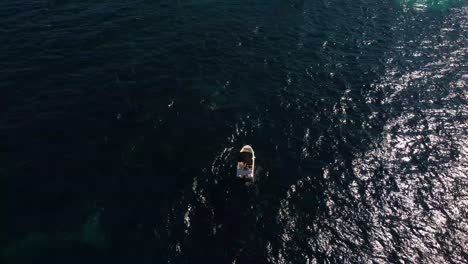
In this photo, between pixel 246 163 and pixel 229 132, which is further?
pixel 229 132

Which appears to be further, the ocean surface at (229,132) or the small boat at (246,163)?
the small boat at (246,163)

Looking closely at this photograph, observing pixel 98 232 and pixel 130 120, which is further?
pixel 130 120

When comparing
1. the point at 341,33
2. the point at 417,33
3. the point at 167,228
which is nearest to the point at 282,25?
the point at 341,33

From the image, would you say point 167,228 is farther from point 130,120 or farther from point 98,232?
point 130,120

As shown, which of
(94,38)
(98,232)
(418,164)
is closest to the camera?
(98,232)
